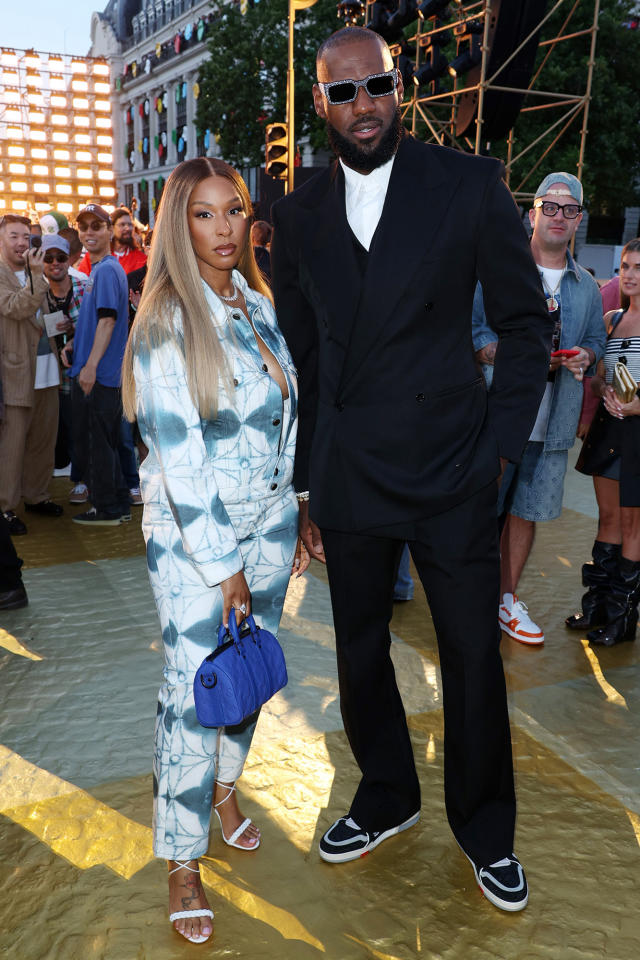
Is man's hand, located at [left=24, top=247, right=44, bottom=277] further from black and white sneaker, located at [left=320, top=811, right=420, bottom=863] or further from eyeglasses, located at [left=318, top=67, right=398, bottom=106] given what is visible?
black and white sneaker, located at [left=320, top=811, right=420, bottom=863]

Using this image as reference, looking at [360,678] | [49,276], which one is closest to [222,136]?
[49,276]

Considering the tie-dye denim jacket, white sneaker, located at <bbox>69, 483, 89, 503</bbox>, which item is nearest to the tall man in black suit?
the tie-dye denim jacket

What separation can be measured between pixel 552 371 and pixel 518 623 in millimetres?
1278

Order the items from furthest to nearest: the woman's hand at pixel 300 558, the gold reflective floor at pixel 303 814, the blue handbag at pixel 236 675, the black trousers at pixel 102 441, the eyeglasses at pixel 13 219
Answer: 1. the black trousers at pixel 102 441
2. the eyeglasses at pixel 13 219
3. the woman's hand at pixel 300 558
4. the gold reflective floor at pixel 303 814
5. the blue handbag at pixel 236 675

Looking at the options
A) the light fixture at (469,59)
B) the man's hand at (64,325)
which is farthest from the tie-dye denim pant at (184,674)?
the light fixture at (469,59)

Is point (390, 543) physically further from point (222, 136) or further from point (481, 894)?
point (222, 136)

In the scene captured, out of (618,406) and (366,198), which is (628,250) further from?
(366,198)

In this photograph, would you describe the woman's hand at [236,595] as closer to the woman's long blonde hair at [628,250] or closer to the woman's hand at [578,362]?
the woman's hand at [578,362]

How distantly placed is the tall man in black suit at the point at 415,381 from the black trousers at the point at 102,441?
3.71 m

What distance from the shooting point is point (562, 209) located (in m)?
3.85

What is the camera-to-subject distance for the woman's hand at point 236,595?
7.04ft

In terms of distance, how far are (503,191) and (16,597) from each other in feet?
11.4

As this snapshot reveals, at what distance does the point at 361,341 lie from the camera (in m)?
2.20

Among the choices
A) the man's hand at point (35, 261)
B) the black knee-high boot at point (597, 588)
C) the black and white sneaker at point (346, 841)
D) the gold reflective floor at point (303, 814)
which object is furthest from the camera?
the man's hand at point (35, 261)
